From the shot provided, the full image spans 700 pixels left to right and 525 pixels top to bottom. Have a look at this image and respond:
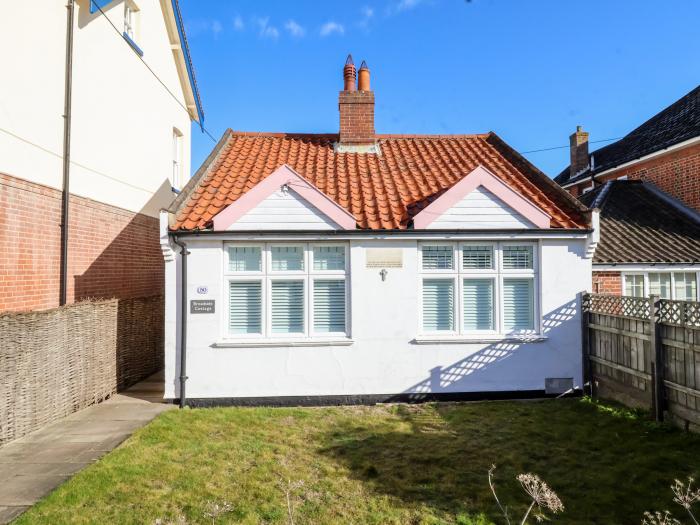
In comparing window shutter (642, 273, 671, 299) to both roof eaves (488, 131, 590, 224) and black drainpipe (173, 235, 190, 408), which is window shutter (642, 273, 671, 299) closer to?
roof eaves (488, 131, 590, 224)

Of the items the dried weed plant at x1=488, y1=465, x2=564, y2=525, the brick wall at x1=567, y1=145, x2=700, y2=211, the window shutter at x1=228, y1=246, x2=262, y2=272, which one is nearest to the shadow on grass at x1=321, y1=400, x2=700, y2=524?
the dried weed plant at x1=488, y1=465, x2=564, y2=525

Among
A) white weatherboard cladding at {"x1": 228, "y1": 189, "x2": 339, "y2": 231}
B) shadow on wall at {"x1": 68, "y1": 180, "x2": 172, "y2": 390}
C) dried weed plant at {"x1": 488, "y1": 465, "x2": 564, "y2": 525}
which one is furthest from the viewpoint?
shadow on wall at {"x1": 68, "y1": 180, "x2": 172, "y2": 390}

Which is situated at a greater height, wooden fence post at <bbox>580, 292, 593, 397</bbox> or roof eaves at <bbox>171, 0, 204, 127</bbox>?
roof eaves at <bbox>171, 0, 204, 127</bbox>

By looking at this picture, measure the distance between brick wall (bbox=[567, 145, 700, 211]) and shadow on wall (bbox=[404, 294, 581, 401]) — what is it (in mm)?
10403

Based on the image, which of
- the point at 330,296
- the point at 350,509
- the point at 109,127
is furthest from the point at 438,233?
the point at 109,127

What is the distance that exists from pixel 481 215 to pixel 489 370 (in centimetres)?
312

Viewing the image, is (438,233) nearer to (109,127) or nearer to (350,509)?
(350,509)

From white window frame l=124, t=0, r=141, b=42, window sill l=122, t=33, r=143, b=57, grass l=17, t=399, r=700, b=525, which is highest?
white window frame l=124, t=0, r=141, b=42

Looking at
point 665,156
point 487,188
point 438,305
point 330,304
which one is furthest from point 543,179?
point 665,156

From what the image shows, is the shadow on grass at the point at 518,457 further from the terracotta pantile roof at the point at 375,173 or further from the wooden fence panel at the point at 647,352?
the terracotta pantile roof at the point at 375,173

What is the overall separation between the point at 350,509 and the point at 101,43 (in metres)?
11.7

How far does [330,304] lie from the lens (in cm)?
852

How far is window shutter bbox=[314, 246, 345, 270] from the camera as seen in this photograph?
8.54 meters

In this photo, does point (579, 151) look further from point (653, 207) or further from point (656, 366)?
point (656, 366)
